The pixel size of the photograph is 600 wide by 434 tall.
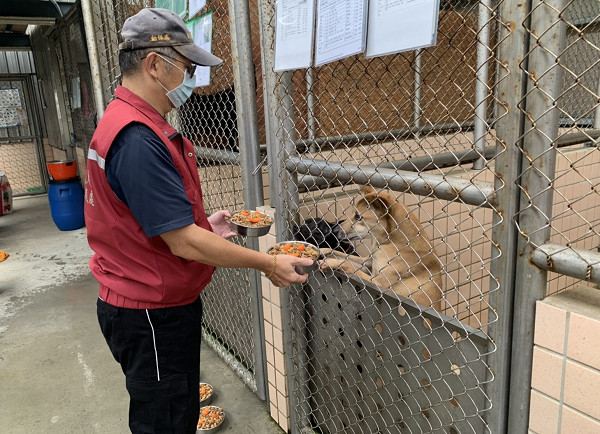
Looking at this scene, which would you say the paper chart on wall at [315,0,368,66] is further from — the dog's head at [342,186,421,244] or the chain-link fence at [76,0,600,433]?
the dog's head at [342,186,421,244]

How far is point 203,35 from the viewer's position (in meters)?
2.67

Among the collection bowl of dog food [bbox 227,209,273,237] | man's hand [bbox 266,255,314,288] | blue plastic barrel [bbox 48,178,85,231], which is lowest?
blue plastic barrel [bbox 48,178,85,231]

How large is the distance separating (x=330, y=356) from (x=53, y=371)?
96.4 inches

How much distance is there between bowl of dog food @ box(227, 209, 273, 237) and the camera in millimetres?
2023

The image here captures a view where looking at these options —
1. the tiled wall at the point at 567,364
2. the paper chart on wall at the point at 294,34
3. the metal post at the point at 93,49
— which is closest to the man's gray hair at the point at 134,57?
the paper chart on wall at the point at 294,34

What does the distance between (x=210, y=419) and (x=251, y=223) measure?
143 cm

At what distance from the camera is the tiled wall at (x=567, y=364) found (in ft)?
3.63

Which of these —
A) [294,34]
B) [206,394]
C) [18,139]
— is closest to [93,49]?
[294,34]

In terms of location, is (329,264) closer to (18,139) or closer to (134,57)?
(134,57)

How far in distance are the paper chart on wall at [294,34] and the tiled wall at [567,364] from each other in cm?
121

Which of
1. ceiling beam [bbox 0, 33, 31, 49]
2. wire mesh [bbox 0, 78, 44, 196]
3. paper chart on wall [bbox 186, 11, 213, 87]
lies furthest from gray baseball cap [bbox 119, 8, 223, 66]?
wire mesh [bbox 0, 78, 44, 196]

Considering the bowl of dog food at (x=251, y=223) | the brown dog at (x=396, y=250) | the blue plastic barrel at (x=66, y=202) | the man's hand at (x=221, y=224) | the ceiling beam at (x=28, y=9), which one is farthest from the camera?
the blue plastic barrel at (x=66, y=202)

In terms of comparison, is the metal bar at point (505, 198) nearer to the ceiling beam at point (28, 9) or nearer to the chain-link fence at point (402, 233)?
the chain-link fence at point (402, 233)

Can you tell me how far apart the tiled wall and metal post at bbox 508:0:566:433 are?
0.03 m
